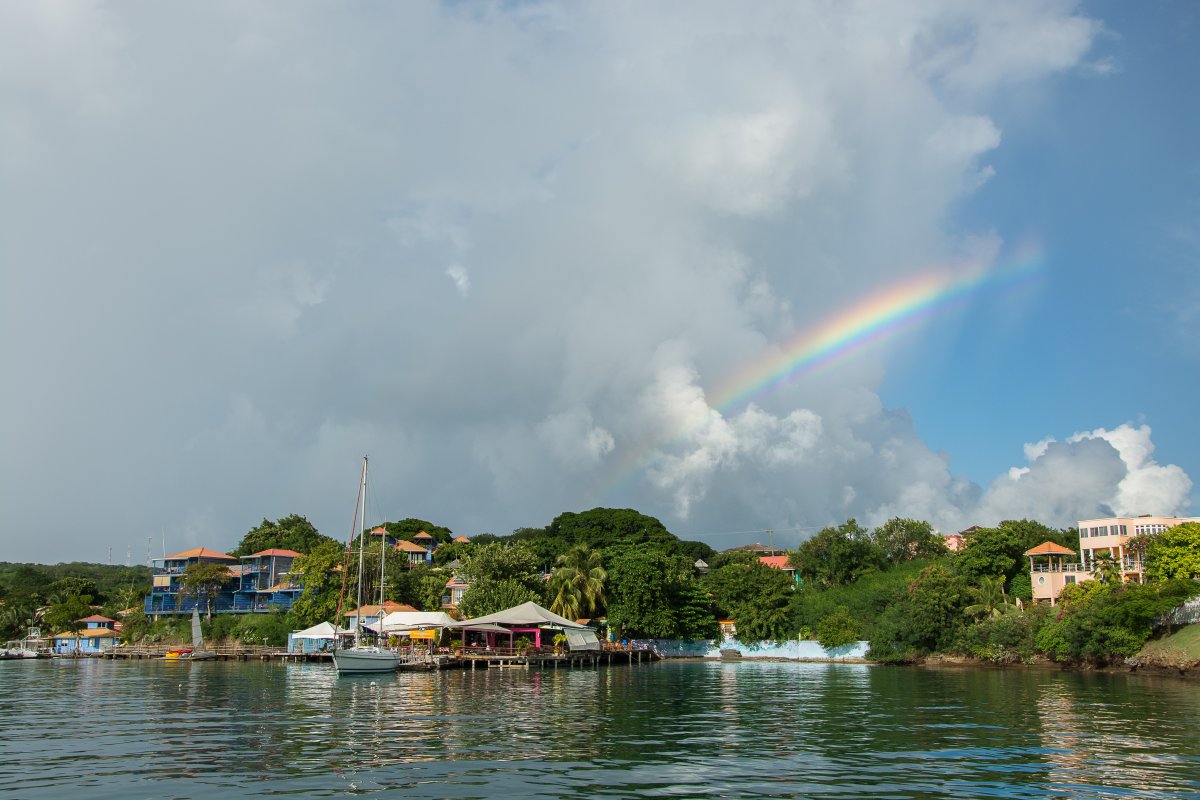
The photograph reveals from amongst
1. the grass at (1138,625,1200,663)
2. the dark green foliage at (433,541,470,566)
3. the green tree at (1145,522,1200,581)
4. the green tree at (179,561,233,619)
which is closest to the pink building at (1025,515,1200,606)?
the green tree at (1145,522,1200,581)

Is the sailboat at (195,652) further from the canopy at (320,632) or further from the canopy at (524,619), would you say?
the canopy at (524,619)

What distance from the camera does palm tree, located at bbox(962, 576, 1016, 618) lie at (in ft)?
227

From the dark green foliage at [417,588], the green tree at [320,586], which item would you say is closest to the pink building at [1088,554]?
the dark green foliage at [417,588]

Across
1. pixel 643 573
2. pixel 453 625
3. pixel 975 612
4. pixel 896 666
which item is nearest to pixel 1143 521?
pixel 975 612

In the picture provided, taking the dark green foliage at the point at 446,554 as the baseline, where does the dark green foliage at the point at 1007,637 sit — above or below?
below

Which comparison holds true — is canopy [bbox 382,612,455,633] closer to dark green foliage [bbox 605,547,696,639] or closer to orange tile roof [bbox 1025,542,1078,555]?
dark green foliage [bbox 605,547,696,639]

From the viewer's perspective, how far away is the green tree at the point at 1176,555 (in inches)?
2378

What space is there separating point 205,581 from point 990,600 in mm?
81488

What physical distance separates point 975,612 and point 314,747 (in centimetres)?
5890

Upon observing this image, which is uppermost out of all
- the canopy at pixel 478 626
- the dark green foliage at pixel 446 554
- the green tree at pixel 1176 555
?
the dark green foliage at pixel 446 554

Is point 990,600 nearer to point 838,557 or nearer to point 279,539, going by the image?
point 838,557

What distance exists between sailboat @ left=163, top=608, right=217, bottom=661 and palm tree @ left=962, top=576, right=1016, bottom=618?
67131 mm

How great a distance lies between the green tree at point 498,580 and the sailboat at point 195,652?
2513cm

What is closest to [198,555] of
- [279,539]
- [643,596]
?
[279,539]
